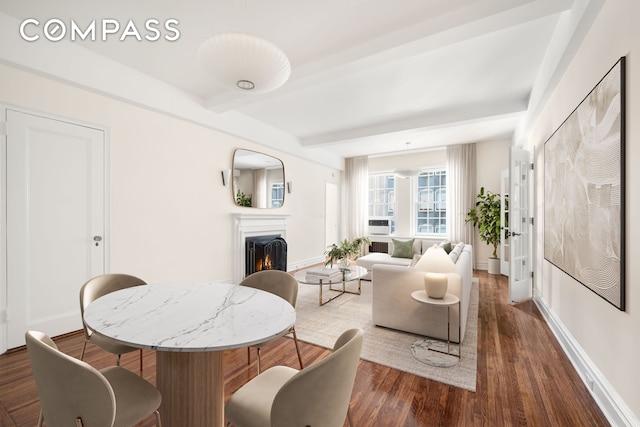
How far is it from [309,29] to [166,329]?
249cm

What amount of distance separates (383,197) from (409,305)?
16.5 feet

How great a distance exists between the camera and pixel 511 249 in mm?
3740

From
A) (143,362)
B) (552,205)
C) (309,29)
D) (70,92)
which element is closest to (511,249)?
(552,205)

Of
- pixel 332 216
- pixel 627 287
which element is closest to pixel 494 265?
pixel 332 216

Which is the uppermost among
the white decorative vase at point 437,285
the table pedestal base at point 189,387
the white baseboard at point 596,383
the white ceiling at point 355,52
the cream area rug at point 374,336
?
the white ceiling at point 355,52

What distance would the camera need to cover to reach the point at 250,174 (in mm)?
4852

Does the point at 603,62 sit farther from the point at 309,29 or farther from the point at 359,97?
the point at 359,97

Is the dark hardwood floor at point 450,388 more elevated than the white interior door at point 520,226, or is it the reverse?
the white interior door at point 520,226

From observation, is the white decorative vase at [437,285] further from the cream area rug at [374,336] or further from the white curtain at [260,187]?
the white curtain at [260,187]

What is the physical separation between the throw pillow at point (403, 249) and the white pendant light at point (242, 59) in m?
4.48

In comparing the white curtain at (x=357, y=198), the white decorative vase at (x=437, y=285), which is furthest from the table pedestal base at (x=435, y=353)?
the white curtain at (x=357, y=198)

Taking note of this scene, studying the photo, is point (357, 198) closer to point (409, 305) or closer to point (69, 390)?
point (409, 305)

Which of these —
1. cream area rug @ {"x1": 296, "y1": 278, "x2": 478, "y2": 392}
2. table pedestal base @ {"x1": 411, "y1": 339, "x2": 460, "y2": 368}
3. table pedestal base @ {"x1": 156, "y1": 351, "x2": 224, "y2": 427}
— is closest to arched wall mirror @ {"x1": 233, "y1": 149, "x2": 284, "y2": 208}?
cream area rug @ {"x1": 296, "y1": 278, "x2": 478, "y2": 392}

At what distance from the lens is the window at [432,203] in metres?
6.77
